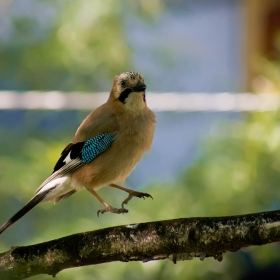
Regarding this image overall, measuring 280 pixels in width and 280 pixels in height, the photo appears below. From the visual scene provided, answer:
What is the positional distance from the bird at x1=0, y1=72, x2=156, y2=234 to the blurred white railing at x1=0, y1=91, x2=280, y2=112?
40.2 inches

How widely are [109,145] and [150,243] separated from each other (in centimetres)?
62

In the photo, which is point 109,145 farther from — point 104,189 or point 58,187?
point 104,189

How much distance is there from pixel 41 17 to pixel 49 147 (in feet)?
2.74

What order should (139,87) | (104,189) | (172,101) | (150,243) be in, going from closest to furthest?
1. (150,243)
2. (139,87)
3. (172,101)
4. (104,189)

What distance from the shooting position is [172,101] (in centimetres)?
333

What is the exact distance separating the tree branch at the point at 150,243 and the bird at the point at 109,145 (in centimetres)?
44

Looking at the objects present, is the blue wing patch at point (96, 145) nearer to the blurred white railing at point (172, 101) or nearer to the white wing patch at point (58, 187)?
the white wing patch at point (58, 187)

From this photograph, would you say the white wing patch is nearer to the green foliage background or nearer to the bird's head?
the bird's head

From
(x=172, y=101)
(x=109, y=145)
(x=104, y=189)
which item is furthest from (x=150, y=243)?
(x=104, y=189)

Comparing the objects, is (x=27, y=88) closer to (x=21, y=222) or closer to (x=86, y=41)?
(x=86, y=41)

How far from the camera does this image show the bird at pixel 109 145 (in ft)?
7.16

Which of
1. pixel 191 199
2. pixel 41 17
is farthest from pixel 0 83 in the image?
pixel 191 199

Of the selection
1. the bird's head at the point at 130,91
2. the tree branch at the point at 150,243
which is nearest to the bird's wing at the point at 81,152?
the bird's head at the point at 130,91

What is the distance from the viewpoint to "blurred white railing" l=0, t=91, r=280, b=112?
10.9ft
